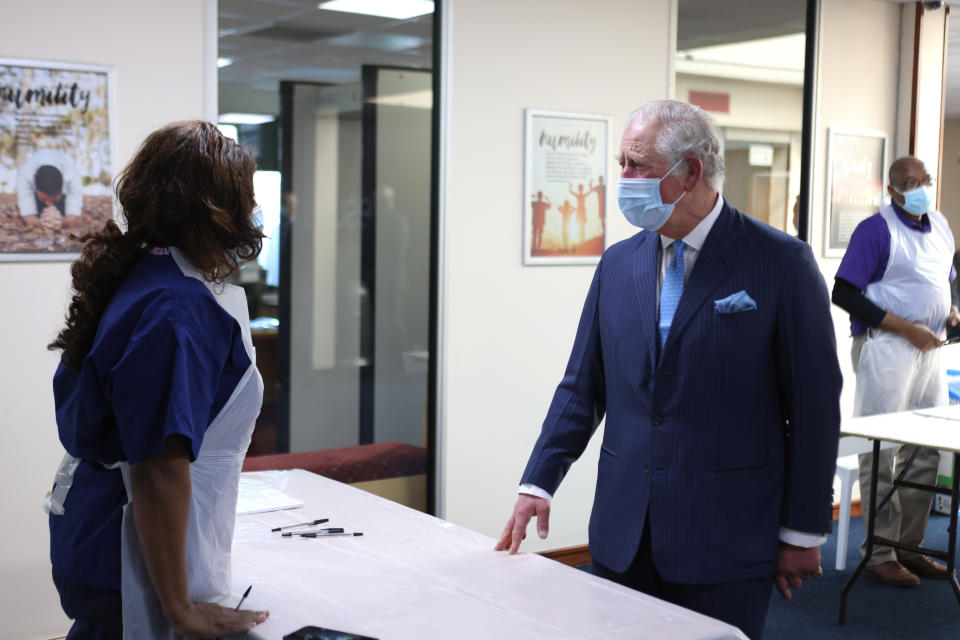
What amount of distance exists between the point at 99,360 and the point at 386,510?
1.15 meters

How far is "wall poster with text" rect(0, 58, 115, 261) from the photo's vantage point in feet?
11.2

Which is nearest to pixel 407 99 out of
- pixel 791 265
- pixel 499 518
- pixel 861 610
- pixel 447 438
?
pixel 447 438

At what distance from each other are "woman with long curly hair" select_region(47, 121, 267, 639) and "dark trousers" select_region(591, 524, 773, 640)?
83 centimetres

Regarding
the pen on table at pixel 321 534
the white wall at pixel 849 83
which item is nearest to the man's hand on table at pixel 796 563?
the pen on table at pixel 321 534

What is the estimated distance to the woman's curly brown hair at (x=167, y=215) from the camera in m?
1.63

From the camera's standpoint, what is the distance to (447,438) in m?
4.46

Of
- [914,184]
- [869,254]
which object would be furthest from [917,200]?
[869,254]

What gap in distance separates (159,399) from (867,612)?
11.9ft

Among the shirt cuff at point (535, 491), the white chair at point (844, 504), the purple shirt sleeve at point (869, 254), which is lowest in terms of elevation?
the white chair at point (844, 504)

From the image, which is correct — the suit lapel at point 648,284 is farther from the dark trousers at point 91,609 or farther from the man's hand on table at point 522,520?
the dark trousers at point 91,609

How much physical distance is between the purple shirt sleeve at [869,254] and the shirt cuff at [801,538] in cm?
294

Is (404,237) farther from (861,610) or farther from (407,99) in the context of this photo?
(861,610)

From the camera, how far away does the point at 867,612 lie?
4266 millimetres

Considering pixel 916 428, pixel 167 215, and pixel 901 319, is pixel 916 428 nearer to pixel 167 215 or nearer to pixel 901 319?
pixel 901 319
